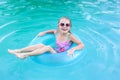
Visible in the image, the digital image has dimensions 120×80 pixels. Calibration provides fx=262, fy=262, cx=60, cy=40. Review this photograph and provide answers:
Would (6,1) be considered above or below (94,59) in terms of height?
above

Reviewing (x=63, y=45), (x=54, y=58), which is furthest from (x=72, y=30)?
(x=54, y=58)

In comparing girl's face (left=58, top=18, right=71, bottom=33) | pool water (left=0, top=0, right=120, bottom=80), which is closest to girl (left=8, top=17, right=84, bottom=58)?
girl's face (left=58, top=18, right=71, bottom=33)

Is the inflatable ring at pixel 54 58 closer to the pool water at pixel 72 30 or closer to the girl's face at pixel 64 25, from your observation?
the pool water at pixel 72 30

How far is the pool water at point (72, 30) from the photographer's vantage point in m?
5.00

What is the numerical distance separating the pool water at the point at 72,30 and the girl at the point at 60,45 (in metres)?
0.31

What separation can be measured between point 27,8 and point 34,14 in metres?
0.50

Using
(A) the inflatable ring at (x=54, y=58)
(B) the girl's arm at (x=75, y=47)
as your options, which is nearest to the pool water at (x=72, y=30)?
(A) the inflatable ring at (x=54, y=58)

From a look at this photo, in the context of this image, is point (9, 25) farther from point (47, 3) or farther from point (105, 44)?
point (105, 44)

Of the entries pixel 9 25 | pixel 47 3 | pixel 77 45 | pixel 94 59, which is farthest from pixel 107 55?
pixel 47 3

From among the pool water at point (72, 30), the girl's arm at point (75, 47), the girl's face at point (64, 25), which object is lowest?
the pool water at point (72, 30)

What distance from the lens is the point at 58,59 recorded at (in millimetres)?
5027

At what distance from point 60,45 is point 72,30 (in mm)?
1075

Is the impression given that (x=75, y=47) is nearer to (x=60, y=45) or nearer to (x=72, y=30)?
(x=60, y=45)

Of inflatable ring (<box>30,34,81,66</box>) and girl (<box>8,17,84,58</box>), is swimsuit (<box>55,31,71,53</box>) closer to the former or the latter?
girl (<box>8,17,84,58</box>)
